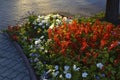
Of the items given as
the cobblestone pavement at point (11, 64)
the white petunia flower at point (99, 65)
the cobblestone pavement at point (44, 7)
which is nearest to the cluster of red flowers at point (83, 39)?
the white petunia flower at point (99, 65)

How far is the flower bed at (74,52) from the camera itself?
532cm

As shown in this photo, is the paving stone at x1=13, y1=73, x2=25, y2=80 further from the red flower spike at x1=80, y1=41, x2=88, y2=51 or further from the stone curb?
the red flower spike at x1=80, y1=41, x2=88, y2=51

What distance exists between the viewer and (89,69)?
212 inches

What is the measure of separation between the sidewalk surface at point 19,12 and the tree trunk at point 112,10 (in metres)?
1.63

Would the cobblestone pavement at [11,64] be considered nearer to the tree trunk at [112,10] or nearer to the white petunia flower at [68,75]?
the white petunia flower at [68,75]

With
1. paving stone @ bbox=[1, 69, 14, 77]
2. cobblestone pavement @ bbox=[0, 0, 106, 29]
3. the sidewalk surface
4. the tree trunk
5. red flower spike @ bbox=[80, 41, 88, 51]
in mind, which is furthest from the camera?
cobblestone pavement @ bbox=[0, 0, 106, 29]

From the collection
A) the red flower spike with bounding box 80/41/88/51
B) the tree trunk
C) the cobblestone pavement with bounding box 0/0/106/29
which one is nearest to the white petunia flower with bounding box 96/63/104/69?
the red flower spike with bounding box 80/41/88/51

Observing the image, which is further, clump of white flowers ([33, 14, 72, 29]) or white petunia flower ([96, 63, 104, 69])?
clump of white flowers ([33, 14, 72, 29])

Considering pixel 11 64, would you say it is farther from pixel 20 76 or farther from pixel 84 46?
pixel 84 46

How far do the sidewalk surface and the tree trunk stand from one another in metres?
1.63

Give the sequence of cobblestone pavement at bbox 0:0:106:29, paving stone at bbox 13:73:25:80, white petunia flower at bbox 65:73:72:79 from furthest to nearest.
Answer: cobblestone pavement at bbox 0:0:106:29, paving stone at bbox 13:73:25:80, white petunia flower at bbox 65:73:72:79

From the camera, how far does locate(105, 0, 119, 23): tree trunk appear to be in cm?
886

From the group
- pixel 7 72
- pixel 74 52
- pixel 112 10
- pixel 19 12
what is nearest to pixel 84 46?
pixel 74 52

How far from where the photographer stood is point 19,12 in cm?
1057
